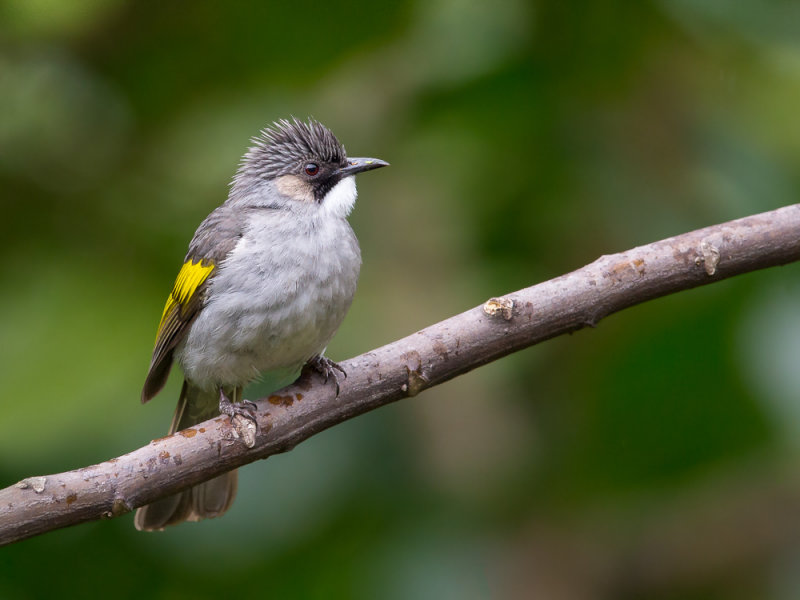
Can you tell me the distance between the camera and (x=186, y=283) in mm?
3633

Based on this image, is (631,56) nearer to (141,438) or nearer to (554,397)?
(554,397)

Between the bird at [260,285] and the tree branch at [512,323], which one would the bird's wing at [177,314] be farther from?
the tree branch at [512,323]

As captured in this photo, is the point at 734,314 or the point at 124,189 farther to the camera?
the point at 124,189

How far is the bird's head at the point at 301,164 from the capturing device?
3.86 m

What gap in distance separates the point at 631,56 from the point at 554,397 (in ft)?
4.96

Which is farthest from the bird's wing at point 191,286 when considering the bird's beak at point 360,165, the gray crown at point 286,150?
the bird's beak at point 360,165

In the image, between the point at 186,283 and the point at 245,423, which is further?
the point at 186,283

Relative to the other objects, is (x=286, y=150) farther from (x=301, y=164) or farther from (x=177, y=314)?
(x=177, y=314)

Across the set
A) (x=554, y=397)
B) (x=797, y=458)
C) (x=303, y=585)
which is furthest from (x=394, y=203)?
(x=797, y=458)

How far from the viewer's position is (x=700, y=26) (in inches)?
157

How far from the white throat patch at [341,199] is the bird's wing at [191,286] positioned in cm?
35

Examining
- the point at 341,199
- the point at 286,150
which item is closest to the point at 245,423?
the point at 341,199

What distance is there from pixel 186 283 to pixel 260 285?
16.4 inches

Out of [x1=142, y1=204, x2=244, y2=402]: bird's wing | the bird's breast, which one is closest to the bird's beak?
the bird's breast
